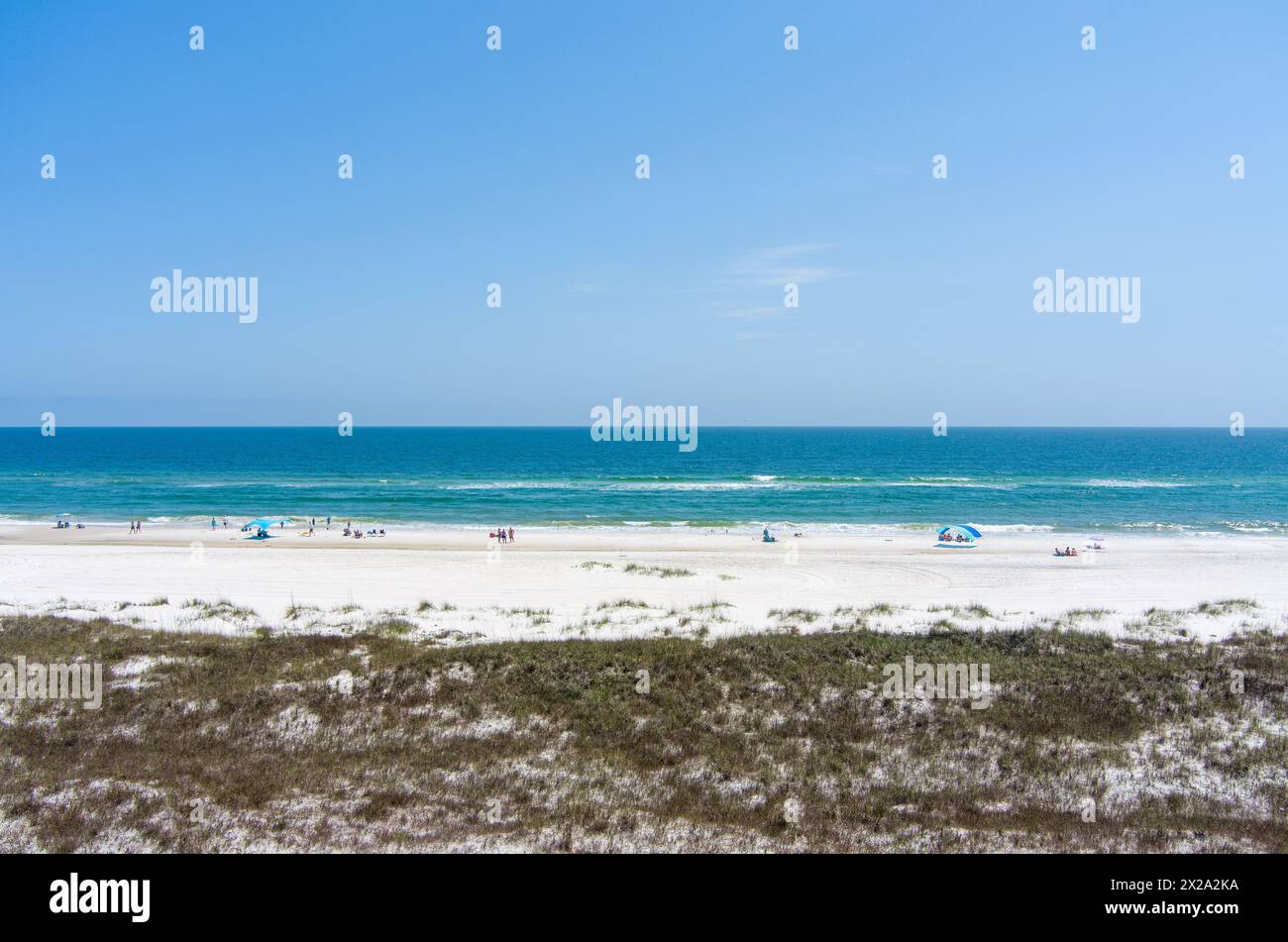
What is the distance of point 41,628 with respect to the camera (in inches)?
795

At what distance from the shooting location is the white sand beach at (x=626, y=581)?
2269cm

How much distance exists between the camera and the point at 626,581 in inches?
1281

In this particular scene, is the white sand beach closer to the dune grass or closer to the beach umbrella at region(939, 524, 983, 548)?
the beach umbrella at region(939, 524, 983, 548)
